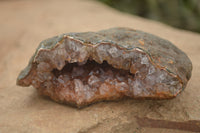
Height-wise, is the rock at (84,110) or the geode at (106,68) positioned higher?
the geode at (106,68)

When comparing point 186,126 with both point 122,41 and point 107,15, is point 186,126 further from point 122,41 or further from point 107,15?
point 107,15

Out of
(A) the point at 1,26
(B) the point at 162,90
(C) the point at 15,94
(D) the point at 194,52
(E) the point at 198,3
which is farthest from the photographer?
(E) the point at 198,3

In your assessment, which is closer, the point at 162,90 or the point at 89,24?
the point at 162,90

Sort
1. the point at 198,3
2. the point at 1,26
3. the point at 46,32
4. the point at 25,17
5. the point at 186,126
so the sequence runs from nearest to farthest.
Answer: the point at 186,126
the point at 46,32
the point at 1,26
the point at 25,17
the point at 198,3

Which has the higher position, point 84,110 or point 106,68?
point 106,68

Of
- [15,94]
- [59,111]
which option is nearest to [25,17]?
[15,94]

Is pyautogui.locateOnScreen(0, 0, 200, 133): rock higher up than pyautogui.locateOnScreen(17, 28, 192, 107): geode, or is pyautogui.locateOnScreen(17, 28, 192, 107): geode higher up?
pyautogui.locateOnScreen(17, 28, 192, 107): geode

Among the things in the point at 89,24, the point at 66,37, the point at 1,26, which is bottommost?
the point at 1,26

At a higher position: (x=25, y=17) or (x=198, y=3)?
(x=198, y=3)
